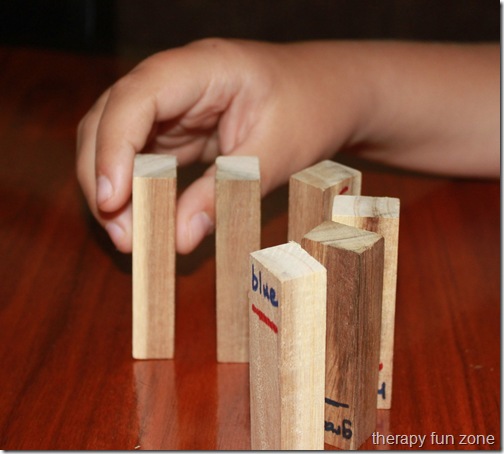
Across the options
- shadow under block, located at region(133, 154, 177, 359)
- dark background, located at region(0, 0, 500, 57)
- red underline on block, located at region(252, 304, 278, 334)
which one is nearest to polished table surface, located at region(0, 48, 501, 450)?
shadow under block, located at region(133, 154, 177, 359)

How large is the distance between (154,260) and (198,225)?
0.31 feet

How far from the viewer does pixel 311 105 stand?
1087 millimetres

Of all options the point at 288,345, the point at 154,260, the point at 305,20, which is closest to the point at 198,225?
the point at 154,260

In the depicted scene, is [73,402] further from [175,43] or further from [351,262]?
[175,43]

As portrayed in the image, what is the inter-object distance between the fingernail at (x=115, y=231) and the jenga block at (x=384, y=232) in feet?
0.98

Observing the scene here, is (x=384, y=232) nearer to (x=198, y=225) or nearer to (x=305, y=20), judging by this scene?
(x=198, y=225)

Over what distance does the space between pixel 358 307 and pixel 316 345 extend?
0.07m

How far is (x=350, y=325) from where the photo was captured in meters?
0.68

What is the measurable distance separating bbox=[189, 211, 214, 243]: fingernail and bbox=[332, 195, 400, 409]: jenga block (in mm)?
218

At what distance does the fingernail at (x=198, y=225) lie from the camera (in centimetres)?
92

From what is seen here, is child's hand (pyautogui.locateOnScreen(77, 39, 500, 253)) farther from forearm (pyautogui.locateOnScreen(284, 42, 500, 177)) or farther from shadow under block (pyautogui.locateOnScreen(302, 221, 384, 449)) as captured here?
shadow under block (pyautogui.locateOnScreen(302, 221, 384, 449))

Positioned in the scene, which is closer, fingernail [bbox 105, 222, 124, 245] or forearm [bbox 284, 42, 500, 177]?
fingernail [bbox 105, 222, 124, 245]

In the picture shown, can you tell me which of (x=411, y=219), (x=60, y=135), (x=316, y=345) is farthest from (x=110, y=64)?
(x=316, y=345)

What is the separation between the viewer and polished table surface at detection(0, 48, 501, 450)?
0.74m
